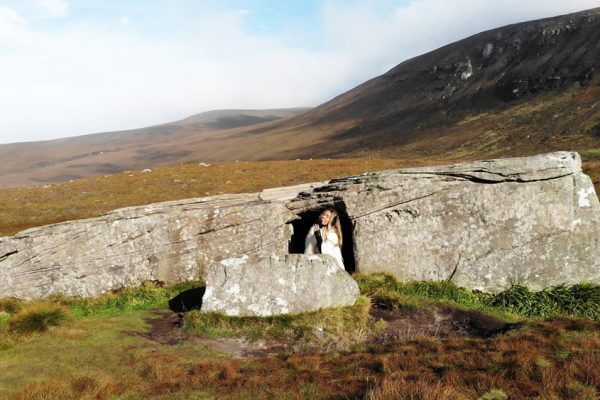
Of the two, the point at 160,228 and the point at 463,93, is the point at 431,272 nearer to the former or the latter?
the point at 160,228

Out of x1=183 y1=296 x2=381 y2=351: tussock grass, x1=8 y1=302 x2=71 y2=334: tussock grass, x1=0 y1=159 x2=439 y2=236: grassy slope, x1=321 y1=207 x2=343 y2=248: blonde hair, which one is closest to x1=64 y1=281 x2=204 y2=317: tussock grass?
x1=8 y1=302 x2=71 y2=334: tussock grass

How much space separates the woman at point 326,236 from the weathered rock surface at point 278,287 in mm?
2343

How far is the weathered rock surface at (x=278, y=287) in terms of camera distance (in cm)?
1422

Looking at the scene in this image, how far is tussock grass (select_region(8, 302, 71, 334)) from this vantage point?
13148mm

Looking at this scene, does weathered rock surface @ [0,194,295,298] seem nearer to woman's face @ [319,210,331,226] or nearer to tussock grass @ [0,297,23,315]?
tussock grass @ [0,297,23,315]

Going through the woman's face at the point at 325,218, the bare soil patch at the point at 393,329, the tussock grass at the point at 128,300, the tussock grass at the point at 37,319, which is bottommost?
the bare soil patch at the point at 393,329

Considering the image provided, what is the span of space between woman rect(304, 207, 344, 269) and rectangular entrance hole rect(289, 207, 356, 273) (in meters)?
0.67

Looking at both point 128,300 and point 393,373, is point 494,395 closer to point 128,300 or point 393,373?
point 393,373

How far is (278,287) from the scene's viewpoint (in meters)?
14.4

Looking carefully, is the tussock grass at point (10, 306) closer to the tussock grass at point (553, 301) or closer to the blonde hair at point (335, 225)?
the blonde hair at point (335, 225)

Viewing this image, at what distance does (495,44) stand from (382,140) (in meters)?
65.2

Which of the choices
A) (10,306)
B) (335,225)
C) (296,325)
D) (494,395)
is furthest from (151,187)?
(494,395)

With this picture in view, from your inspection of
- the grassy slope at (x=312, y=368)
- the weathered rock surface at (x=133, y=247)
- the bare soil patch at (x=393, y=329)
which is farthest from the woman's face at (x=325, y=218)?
the grassy slope at (x=312, y=368)

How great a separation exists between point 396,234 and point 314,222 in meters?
3.90
